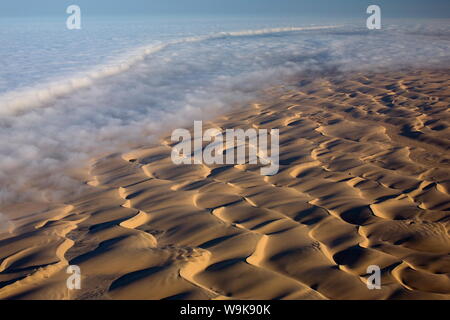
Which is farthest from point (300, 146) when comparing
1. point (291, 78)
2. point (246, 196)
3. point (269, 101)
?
point (291, 78)

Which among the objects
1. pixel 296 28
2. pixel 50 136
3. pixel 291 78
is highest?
pixel 296 28

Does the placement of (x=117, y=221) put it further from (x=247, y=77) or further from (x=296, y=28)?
(x=296, y=28)

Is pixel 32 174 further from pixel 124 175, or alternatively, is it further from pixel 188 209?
pixel 188 209

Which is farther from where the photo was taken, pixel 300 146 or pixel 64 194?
pixel 300 146
